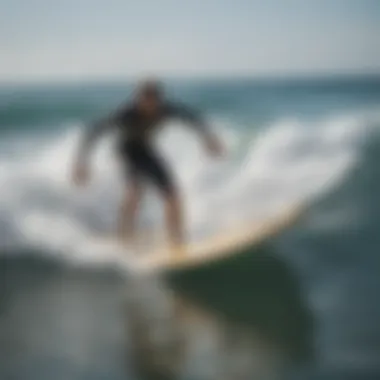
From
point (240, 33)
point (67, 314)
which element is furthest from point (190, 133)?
point (67, 314)

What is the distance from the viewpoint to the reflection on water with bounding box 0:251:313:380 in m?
1.27

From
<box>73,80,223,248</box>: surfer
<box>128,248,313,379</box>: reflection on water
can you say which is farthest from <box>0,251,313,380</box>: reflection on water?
<box>73,80,223,248</box>: surfer

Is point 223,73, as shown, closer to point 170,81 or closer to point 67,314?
point 170,81

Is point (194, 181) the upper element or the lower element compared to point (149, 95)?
lower

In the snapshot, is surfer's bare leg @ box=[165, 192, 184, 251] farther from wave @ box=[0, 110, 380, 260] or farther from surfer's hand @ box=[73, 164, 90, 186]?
surfer's hand @ box=[73, 164, 90, 186]

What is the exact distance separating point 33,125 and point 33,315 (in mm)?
353

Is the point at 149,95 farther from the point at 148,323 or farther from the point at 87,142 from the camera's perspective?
the point at 148,323

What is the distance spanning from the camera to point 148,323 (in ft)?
4.22

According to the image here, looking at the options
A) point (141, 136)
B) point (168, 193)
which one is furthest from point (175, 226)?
point (141, 136)

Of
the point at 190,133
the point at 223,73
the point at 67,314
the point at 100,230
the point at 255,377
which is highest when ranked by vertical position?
the point at 223,73

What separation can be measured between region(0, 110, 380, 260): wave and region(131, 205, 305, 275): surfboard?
0.06 feet

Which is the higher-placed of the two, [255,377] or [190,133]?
[190,133]

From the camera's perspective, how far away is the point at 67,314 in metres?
1.28

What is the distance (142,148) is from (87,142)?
4.1 inches
